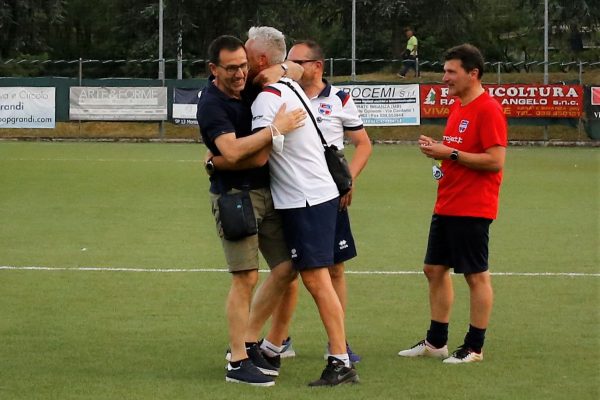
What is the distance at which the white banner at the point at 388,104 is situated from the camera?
35000mm

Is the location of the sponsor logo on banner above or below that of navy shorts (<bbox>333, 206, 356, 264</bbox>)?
above

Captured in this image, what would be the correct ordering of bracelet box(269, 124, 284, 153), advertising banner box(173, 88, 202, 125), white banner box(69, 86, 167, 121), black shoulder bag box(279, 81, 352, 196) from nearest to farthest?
bracelet box(269, 124, 284, 153) → black shoulder bag box(279, 81, 352, 196) → advertising banner box(173, 88, 202, 125) → white banner box(69, 86, 167, 121)

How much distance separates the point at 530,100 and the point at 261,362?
92.9 ft

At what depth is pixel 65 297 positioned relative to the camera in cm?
1039

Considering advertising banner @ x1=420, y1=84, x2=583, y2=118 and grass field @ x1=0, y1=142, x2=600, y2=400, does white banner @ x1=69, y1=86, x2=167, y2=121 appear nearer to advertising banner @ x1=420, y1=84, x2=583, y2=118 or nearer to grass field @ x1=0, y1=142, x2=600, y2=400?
advertising banner @ x1=420, y1=84, x2=583, y2=118

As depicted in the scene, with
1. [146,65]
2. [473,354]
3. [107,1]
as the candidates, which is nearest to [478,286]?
[473,354]

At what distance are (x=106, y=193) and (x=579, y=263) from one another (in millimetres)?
9260

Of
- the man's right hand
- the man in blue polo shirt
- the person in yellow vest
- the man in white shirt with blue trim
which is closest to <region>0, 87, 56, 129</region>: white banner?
the person in yellow vest

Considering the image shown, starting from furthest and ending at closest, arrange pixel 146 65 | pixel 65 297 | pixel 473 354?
pixel 146 65, pixel 65 297, pixel 473 354

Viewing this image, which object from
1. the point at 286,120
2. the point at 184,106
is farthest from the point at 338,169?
the point at 184,106

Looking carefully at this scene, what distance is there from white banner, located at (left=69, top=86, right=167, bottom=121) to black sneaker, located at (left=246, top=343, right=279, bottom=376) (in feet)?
94.2

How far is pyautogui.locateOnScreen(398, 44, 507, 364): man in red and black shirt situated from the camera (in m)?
7.96

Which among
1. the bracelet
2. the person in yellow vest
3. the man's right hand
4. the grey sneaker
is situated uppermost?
the person in yellow vest

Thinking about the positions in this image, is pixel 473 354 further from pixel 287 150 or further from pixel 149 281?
pixel 149 281
